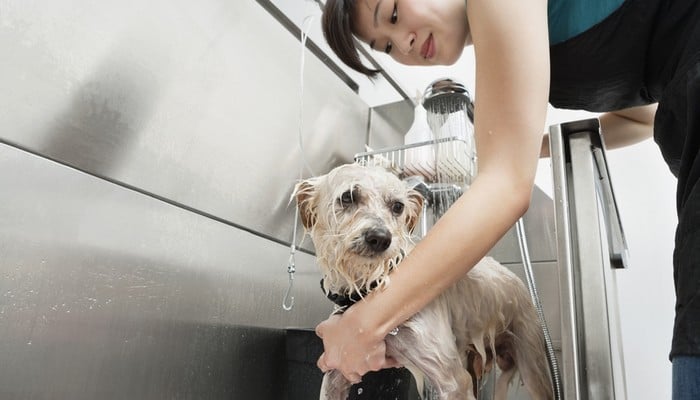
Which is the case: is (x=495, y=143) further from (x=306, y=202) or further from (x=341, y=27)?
(x=306, y=202)

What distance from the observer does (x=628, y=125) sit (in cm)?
127

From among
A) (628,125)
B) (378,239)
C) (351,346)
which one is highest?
(628,125)

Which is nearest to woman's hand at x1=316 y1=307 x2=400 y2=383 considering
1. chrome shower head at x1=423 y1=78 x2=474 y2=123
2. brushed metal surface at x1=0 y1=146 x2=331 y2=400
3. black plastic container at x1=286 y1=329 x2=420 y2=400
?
black plastic container at x1=286 y1=329 x2=420 y2=400

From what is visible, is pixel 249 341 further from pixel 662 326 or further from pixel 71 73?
pixel 662 326

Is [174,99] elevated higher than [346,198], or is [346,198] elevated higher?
[174,99]

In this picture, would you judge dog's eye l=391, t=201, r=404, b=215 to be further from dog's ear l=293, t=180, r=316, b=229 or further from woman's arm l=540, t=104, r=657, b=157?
woman's arm l=540, t=104, r=657, b=157

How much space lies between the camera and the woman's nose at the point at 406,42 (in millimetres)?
1065

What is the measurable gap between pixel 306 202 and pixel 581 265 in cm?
72

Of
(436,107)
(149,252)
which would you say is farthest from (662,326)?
(149,252)

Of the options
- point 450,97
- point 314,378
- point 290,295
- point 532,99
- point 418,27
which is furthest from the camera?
point 450,97

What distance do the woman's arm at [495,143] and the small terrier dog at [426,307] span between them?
0.26 meters

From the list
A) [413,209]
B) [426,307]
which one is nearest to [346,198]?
[413,209]

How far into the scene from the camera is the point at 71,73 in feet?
3.65

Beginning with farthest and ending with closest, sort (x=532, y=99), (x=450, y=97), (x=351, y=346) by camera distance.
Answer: (x=450, y=97) < (x=351, y=346) < (x=532, y=99)
